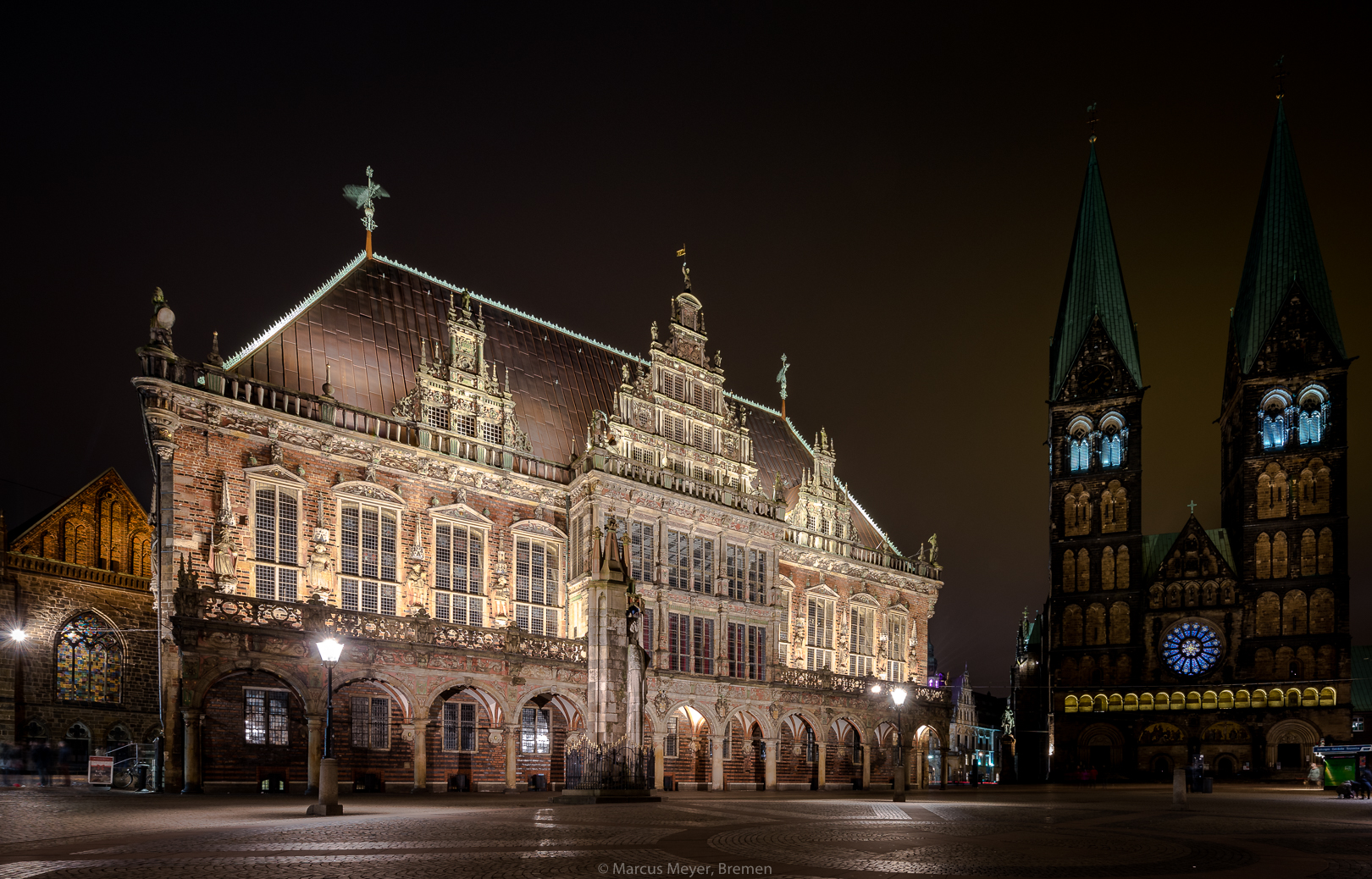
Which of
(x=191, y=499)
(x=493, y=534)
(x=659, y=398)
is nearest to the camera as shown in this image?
(x=191, y=499)

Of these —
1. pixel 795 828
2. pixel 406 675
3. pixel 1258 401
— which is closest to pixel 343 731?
pixel 406 675

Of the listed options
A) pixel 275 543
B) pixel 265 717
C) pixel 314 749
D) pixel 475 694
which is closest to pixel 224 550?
pixel 275 543

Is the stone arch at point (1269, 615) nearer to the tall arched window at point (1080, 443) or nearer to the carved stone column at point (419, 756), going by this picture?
the tall arched window at point (1080, 443)

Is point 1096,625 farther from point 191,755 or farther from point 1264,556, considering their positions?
point 191,755

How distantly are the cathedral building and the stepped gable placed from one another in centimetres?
4152

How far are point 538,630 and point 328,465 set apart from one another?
9.72m

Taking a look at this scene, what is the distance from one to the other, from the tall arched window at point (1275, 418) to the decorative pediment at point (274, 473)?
70802mm

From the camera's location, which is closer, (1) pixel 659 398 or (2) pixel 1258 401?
(1) pixel 659 398

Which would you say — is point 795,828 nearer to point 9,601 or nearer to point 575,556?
point 575,556

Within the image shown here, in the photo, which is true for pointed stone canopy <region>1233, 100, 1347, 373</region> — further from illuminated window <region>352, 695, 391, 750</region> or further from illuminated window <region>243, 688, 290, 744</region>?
illuminated window <region>243, 688, 290, 744</region>

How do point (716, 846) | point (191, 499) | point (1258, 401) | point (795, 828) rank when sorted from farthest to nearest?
point (1258, 401) → point (191, 499) → point (795, 828) → point (716, 846)

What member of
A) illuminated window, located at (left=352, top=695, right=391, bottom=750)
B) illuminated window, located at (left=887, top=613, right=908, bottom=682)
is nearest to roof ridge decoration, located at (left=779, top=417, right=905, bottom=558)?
illuminated window, located at (left=887, top=613, right=908, bottom=682)

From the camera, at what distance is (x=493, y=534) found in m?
37.4

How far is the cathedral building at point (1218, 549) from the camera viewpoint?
73625mm
